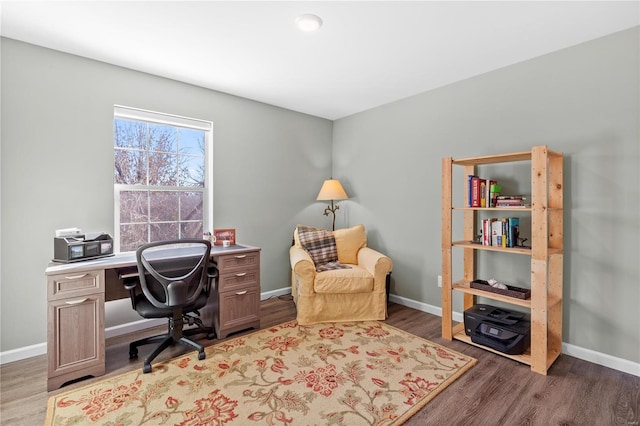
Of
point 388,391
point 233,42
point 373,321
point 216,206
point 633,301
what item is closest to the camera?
point 388,391

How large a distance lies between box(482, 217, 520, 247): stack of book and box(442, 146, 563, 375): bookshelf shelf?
7 centimetres

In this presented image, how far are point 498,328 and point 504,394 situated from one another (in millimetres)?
597

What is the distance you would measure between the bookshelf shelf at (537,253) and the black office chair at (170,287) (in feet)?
6.85

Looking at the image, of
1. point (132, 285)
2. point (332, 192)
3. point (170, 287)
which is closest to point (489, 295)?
point (332, 192)

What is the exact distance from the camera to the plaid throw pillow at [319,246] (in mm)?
3494

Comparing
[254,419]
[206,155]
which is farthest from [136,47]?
[254,419]

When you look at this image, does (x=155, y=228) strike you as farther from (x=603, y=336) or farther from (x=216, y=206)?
(x=603, y=336)

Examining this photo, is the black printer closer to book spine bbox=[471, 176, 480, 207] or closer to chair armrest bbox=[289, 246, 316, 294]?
book spine bbox=[471, 176, 480, 207]

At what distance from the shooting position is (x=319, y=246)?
11.7 feet

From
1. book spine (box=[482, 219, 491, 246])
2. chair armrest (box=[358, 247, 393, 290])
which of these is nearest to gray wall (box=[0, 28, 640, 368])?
book spine (box=[482, 219, 491, 246])

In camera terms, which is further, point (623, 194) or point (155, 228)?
point (155, 228)

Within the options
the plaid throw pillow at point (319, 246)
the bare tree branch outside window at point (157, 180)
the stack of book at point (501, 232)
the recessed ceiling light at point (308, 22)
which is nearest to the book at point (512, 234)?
the stack of book at point (501, 232)

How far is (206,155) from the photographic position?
3398 mm

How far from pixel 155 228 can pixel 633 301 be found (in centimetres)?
403
